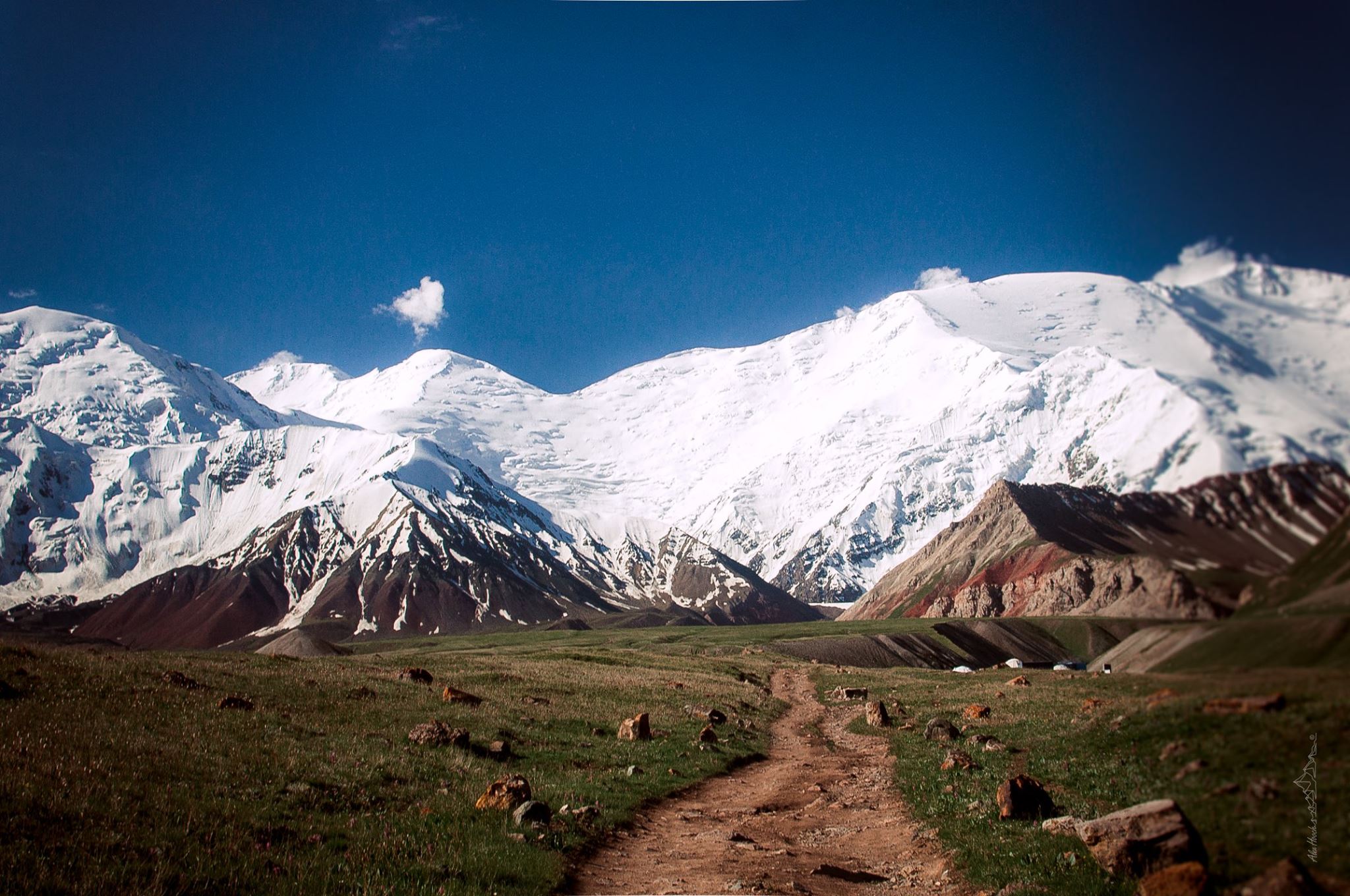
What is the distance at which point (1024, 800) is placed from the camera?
1546 centimetres

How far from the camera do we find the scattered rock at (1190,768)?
6.16 metres

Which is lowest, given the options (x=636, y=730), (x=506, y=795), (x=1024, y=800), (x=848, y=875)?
(x=636, y=730)

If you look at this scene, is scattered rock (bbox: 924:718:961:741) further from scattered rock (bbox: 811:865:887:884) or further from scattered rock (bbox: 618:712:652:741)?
scattered rock (bbox: 811:865:887:884)

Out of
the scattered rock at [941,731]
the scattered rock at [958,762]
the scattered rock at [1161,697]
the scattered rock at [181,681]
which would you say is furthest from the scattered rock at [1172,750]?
the scattered rock at [181,681]

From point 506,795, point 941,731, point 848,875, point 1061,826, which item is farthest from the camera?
point 941,731

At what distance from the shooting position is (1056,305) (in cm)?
895

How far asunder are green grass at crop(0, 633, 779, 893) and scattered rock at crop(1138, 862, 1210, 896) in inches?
366

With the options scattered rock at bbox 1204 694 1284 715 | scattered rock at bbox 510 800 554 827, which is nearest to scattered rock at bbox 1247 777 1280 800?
scattered rock at bbox 1204 694 1284 715

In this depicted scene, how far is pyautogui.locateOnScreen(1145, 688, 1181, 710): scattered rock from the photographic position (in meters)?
6.37

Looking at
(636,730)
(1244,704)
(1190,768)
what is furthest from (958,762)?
(1244,704)

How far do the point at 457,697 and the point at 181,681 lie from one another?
34.2 feet

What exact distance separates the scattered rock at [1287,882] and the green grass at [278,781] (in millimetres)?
10607

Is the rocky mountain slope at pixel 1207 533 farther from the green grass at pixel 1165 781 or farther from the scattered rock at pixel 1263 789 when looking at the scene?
the scattered rock at pixel 1263 789

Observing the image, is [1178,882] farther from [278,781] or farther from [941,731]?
[941,731]
